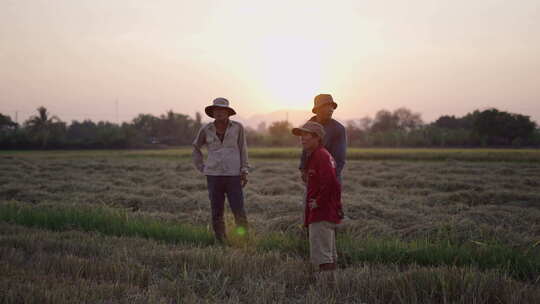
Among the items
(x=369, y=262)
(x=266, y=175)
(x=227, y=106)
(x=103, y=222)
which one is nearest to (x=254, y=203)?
(x=103, y=222)

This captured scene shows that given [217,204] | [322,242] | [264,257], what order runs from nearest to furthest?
[322,242]
[264,257]
[217,204]

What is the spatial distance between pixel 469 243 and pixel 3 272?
490 centimetres

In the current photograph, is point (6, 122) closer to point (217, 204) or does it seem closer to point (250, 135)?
point (250, 135)

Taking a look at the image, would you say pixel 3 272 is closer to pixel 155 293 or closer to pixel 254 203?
pixel 155 293

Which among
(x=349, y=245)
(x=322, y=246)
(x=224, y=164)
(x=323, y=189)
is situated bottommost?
(x=349, y=245)

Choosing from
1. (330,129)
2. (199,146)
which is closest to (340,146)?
(330,129)

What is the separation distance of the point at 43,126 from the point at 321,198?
49662 millimetres

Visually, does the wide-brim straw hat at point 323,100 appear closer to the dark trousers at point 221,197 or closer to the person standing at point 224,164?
the person standing at point 224,164

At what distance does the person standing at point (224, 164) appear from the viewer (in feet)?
15.4

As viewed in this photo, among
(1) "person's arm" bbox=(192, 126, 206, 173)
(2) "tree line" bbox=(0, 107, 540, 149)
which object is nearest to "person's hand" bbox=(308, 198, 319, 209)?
(1) "person's arm" bbox=(192, 126, 206, 173)

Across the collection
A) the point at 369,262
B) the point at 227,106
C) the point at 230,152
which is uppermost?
the point at 227,106

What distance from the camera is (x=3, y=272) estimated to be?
129 inches

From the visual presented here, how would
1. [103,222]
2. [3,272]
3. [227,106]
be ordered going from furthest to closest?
[103,222] → [227,106] → [3,272]

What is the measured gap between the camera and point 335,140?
4.23m
